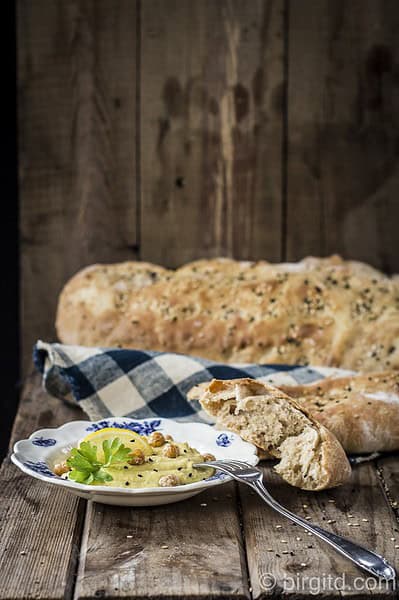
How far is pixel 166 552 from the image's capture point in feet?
5.14

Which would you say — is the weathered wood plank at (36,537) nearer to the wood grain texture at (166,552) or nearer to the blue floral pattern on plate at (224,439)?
the wood grain texture at (166,552)

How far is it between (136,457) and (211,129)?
6.08ft

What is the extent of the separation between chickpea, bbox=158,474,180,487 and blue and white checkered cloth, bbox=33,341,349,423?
0.64m

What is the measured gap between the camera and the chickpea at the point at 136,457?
1.73 m

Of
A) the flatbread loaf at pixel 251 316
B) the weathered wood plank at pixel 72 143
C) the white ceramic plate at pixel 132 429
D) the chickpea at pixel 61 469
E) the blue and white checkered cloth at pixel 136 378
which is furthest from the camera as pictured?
the weathered wood plank at pixel 72 143

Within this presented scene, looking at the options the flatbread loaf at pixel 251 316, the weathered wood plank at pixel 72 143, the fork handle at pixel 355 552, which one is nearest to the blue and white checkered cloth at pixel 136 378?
the flatbread loaf at pixel 251 316

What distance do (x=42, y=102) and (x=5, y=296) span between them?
796 millimetres

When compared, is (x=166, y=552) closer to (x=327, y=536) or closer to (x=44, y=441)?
(x=327, y=536)

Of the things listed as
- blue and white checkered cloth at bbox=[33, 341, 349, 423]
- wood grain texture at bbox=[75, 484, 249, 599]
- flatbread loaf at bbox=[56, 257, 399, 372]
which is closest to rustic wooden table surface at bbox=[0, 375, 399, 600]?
wood grain texture at bbox=[75, 484, 249, 599]

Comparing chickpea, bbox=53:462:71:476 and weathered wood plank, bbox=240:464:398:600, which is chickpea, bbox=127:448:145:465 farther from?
weathered wood plank, bbox=240:464:398:600

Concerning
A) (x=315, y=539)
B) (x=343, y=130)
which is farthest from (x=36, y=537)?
Answer: (x=343, y=130)

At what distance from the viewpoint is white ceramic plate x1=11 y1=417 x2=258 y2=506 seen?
5.45 ft

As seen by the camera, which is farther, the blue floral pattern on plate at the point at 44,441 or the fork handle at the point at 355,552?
the blue floral pattern on plate at the point at 44,441

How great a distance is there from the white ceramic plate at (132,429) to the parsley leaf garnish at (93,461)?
25mm
